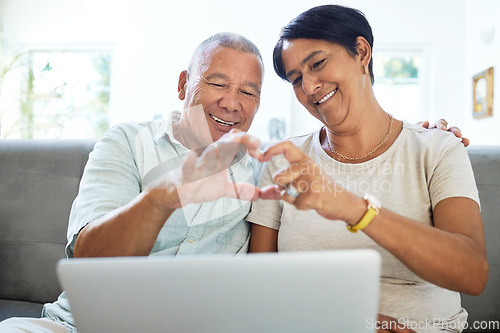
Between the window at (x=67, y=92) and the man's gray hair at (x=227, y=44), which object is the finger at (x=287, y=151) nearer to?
the man's gray hair at (x=227, y=44)

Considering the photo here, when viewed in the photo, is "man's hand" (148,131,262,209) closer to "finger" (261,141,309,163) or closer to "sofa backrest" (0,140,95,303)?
"finger" (261,141,309,163)

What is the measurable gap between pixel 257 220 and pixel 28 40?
21.2ft

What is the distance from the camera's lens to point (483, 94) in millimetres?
4961

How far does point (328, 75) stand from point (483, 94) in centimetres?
437

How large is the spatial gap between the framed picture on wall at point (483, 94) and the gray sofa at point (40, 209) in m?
3.55

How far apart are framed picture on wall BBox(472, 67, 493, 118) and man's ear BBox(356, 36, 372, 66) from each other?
156 inches

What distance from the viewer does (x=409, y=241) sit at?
96cm

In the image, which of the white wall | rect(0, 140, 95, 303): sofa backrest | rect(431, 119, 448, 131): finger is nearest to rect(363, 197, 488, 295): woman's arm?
rect(431, 119, 448, 131): finger

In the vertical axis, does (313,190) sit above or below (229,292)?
above

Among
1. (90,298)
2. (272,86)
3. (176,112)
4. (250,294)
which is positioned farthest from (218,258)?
(272,86)

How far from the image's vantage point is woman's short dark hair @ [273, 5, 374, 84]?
51.1 inches

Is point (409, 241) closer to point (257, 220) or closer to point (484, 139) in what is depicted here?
point (257, 220)

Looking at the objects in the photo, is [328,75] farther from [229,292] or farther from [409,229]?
[229,292]

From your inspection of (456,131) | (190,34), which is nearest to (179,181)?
(456,131)
